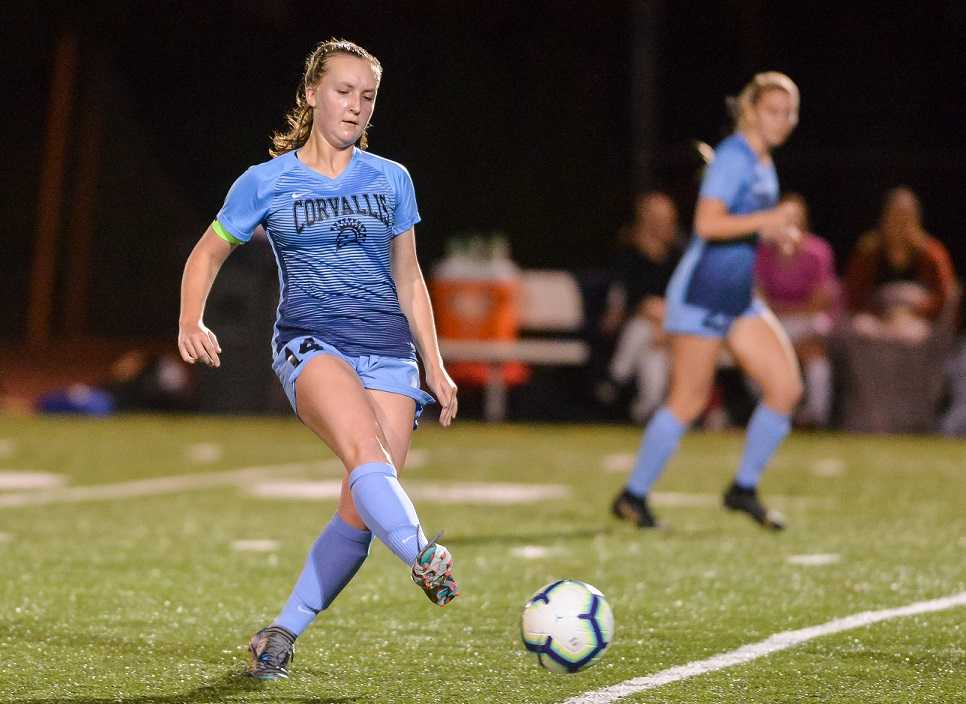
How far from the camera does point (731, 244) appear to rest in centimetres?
895

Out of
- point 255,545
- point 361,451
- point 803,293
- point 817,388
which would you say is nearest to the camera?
point 361,451

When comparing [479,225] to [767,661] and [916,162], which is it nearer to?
[916,162]

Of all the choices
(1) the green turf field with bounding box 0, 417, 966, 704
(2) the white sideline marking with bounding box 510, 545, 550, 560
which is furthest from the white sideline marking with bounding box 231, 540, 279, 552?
(2) the white sideline marking with bounding box 510, 545, 550, 560

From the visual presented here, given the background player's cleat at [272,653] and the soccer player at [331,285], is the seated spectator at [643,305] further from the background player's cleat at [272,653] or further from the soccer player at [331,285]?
the background player's cleat at [272,653]

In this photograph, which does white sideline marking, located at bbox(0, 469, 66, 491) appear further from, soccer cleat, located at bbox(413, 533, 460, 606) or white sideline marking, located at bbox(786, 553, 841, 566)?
soccer cleat, located at bbox(413, 533, 460, 606)

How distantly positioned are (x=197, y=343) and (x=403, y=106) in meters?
18.9

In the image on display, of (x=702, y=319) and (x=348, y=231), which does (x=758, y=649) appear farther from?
(x=702, y=319)

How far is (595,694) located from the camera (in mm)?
5074

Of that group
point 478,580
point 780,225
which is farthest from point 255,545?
point 780,225

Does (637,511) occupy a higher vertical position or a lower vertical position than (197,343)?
lower

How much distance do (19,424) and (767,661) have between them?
1151 cm

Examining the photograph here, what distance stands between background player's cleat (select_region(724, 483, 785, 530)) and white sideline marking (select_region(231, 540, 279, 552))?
87.6 inches

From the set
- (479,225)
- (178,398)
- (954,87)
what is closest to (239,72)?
(479,225)

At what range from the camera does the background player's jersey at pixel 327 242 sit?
5.39 metres
